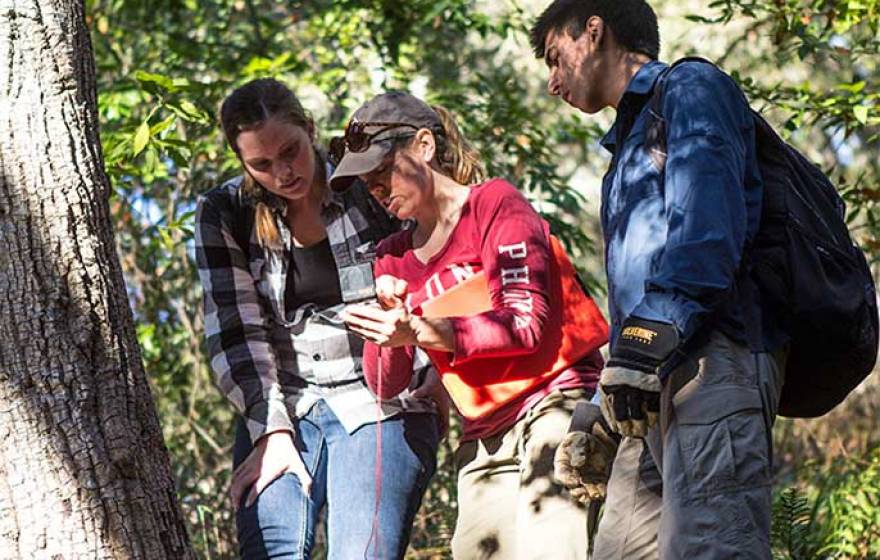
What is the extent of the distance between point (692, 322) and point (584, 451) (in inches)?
28.2

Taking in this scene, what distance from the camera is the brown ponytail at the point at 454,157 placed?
4.35m

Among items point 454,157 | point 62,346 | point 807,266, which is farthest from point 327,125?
point 807,266

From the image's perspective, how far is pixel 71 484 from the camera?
136 inches

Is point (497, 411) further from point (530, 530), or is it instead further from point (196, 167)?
point (196, 167)

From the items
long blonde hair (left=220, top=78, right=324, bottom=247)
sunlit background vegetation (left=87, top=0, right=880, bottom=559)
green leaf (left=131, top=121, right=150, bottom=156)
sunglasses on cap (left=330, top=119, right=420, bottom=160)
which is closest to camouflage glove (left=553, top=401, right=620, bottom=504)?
sunglasses on cap (left=330, top=119, right=420, bottom=160)

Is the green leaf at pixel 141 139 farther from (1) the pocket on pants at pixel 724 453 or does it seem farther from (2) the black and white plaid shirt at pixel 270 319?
(1) the pocket on pants at pixel 724 453

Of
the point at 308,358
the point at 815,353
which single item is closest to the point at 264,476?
the point at 308,358

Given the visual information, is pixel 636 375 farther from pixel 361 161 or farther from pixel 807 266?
pixel 361 161

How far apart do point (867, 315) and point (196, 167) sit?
532 centimetres

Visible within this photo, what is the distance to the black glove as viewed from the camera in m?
3.02

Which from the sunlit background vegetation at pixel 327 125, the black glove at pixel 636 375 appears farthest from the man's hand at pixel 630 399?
the sunlit background vegetation at pixel 327 125

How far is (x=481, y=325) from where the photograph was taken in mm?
3850

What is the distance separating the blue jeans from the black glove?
4.06 feet

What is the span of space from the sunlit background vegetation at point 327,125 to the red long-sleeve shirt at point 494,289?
1.90 meters
